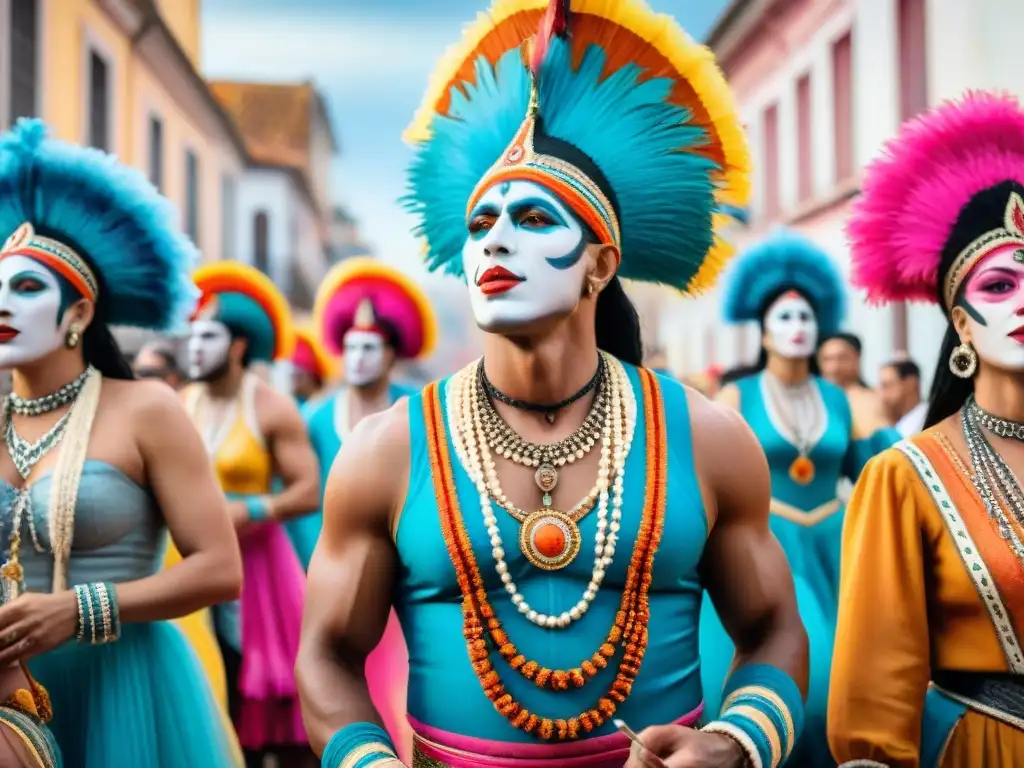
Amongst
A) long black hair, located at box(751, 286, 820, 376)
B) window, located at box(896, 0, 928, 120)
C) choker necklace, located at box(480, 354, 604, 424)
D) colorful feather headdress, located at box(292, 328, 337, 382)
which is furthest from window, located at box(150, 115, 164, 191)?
choker necklace, located at box(480, 354, 604, 424)

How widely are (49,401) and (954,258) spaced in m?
2.50

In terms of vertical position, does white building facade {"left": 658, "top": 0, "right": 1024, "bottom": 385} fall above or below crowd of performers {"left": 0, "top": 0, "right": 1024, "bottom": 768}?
above

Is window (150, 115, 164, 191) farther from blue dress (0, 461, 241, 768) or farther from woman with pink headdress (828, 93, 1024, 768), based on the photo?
woman with pink headdress (828, 93, 1024, 768)

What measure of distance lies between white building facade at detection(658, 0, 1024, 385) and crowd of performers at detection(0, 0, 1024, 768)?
19.1 ft

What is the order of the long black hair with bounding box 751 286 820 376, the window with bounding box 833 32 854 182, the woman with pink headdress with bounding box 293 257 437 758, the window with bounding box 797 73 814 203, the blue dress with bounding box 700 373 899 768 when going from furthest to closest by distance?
the window with bounding box 797 73 814 203, the window with bounding box 833 32 854 182, the woman with pink headdress with bounding box 293 257 437 758, the long black hair with bounding box 751 286 820 376, the blue dress with bounding box 700 373 899 768

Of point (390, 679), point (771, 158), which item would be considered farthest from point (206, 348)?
point (771, 158)

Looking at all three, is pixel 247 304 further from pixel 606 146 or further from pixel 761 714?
pixel 761 714

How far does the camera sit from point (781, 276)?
630 cm

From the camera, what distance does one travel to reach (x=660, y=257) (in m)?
2.86

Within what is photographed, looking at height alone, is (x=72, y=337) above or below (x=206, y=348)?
below

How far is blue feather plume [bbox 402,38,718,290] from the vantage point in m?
2.70

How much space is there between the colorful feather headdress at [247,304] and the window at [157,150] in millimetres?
12800

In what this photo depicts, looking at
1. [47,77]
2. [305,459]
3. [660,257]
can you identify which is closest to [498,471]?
[660,257]

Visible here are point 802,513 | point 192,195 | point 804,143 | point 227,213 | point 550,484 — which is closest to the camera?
point 550,484
